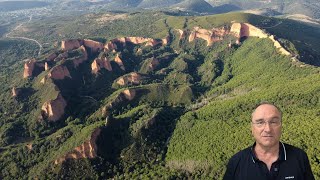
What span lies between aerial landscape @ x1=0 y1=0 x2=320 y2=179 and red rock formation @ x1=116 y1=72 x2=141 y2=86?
0.29 m

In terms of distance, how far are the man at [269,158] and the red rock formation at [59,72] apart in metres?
A: 86.3

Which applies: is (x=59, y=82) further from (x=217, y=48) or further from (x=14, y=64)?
(x=217, y=48)

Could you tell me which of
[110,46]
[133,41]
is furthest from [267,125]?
[133,41]

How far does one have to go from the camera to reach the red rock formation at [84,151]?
194 ft

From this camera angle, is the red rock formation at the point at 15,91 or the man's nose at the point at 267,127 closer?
the man's nose at the point at 267,127

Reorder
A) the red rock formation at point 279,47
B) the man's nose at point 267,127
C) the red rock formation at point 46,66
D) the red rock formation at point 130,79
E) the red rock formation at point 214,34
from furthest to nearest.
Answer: the red rock formation at point 214,34
the red rock formation at point 46,66
the red rock formation at point 130,79
the red rock formation at point 279,47
the man's nose at point 267,127

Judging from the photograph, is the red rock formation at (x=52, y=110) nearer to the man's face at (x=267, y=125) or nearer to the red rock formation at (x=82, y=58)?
the red rock formation at (x=82, y=58)

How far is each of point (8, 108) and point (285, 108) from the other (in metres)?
57.2

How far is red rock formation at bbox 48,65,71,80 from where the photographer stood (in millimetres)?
89625

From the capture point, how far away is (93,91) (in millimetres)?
90500

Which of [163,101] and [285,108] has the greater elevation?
[285,108]

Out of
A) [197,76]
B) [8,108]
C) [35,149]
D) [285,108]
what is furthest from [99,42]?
[285,108]

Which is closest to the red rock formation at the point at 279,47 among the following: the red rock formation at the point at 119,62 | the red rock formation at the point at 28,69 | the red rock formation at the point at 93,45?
the red rock formation at the point at 119,62

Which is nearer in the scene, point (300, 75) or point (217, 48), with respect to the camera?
point (300, 75)
